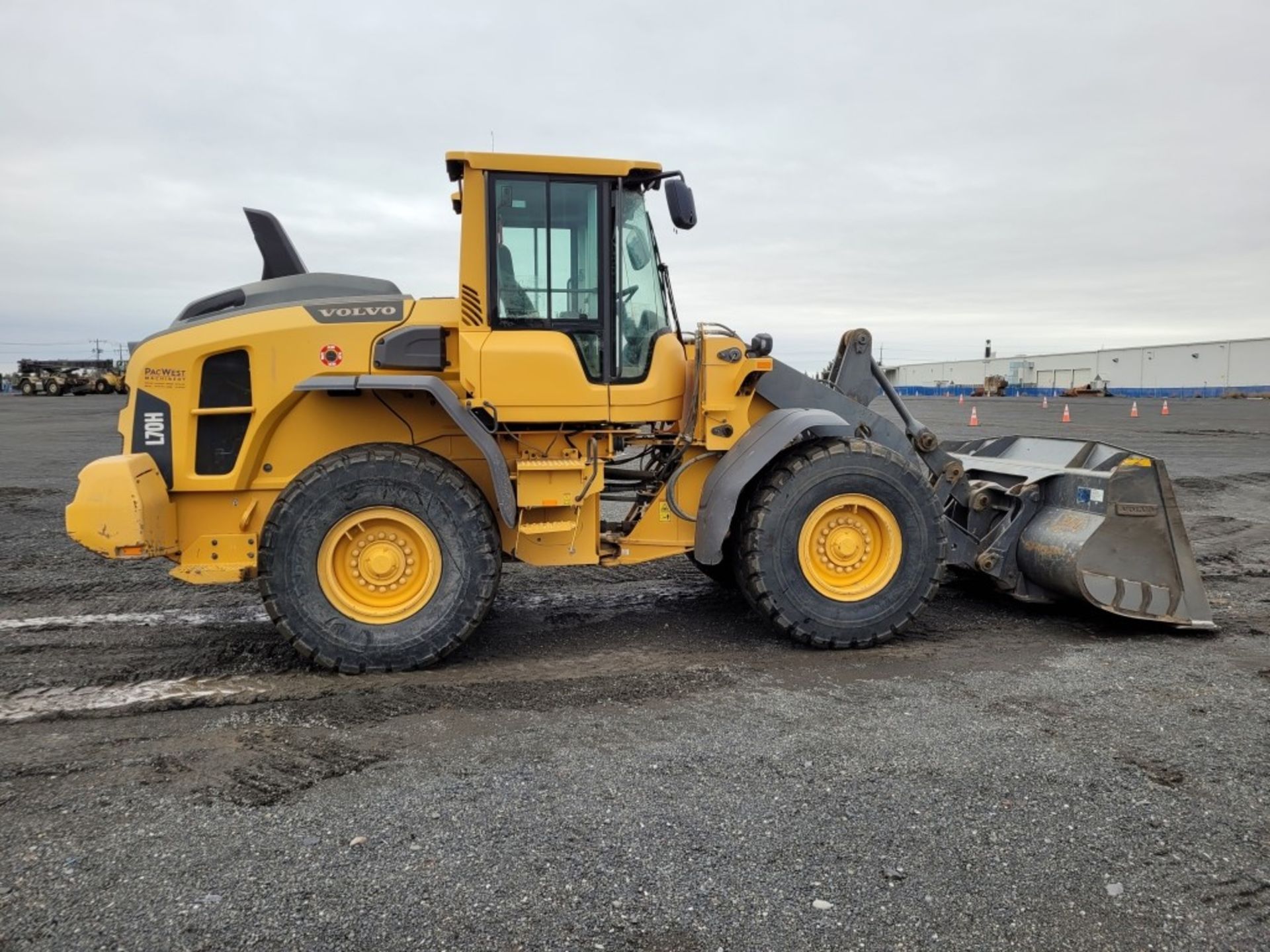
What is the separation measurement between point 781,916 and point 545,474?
9.09ft

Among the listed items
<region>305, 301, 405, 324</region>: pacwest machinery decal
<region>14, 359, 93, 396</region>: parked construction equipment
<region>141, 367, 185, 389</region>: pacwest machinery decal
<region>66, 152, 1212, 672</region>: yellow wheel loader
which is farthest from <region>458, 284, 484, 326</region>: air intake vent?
<region>14, 359, 93, 396</region>: parked construction equipment

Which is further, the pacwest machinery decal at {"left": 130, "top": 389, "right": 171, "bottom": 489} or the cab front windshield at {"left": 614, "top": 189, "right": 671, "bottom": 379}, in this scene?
the cab front windshield at {"left": 614, "top": 189, "right": 671, "bottom": 379}

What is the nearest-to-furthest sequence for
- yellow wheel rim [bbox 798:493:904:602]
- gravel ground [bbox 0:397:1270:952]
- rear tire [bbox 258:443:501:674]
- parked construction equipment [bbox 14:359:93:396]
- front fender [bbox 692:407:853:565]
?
gravel ground [bbox 0:397:1270:952]
rear tire [bbox 258:443:501:674]
front fender [bbox 692:407:853:565]
yellow wheel rim [bbox 798:493:904:602]
parked construction equipment [bbox 14:359:93:396]

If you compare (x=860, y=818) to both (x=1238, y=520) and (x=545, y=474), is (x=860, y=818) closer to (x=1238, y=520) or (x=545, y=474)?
(x=545, y=474)

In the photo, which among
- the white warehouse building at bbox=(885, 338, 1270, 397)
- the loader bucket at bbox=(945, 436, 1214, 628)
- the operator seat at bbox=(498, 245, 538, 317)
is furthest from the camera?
the white warehouse building at bbox=(885, 338, 1270, 397)

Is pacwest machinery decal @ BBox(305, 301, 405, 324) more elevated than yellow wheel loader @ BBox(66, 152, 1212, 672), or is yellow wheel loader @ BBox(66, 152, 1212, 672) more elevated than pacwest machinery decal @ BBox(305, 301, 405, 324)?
pacwest machinery decal @ BBox(305, 301, 405, 324)

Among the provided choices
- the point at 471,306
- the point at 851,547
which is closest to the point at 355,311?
the point at 471,306

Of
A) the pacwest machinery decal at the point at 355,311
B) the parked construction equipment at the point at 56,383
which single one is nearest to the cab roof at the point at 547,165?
the pacwest machinery decal at the point at 355,311

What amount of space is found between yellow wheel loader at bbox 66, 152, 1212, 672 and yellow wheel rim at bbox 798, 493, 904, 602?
0.04 feet

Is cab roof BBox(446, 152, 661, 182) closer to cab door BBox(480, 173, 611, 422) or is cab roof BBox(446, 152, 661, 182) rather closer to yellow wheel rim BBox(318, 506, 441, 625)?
cab door BBox(480, 173, 611, 422)

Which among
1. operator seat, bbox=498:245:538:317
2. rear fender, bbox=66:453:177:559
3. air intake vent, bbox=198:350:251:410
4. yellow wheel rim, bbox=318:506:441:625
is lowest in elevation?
yellow wheel rim, bbox=318:506:441:625

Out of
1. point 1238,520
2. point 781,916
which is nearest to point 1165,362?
point 1238,520

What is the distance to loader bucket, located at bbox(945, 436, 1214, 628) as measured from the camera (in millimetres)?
4980

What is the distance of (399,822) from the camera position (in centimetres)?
289
